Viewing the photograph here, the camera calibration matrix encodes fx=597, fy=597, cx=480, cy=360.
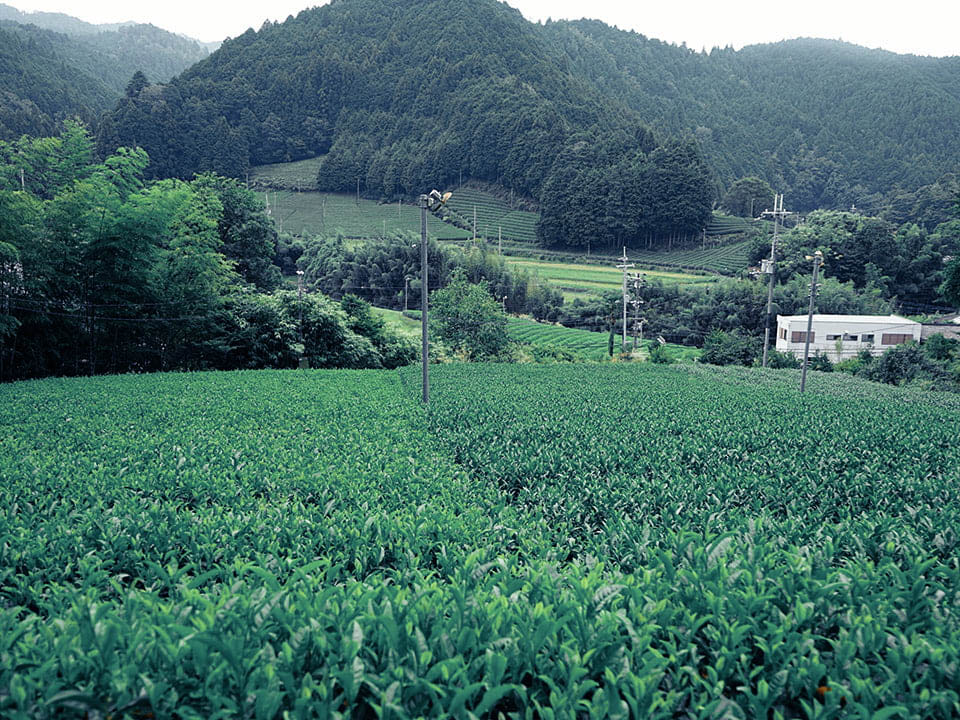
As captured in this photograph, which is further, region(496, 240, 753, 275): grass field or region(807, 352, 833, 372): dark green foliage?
region(496, 240, 753, 275): grass field

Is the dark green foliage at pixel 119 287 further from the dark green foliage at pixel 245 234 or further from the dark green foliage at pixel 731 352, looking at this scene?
the dark green foliage at pixel 731 352

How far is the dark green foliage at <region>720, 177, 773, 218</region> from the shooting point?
246 ft

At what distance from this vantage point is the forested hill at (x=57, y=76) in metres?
59.9

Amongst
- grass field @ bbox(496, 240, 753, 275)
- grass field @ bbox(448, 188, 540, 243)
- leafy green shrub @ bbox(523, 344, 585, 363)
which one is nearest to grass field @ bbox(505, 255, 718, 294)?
grass field @ bbox(496, 240, 753, 275)

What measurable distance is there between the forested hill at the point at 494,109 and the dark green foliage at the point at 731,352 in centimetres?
3719

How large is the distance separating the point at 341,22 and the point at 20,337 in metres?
106

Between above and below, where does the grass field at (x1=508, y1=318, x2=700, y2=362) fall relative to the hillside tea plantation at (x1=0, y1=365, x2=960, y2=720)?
below

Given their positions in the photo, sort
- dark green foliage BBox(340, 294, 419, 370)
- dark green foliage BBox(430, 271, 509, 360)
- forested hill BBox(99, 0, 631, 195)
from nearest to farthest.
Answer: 1. dark green foliage BBox(340, 294, 419, 370)
2. dark green foliage BBox(430, 271, 509, 360)
3. forested hill BBox(99, 0, 631, 195)

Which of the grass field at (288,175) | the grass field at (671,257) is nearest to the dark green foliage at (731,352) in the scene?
the grass field at (671,257)

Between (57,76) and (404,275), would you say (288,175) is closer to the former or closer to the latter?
(57,76)

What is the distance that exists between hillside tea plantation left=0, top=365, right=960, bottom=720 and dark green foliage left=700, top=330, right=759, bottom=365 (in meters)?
29.4

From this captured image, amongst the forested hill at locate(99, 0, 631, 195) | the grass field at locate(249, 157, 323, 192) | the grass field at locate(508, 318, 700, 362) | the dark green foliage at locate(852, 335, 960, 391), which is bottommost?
the grass field at locate(508, 318, 700, 362)

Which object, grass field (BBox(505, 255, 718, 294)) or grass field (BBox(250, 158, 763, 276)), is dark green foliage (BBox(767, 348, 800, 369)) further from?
grass field (BBox(250, 158, 763, 276))

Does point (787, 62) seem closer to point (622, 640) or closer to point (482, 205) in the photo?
point (482, 205)
